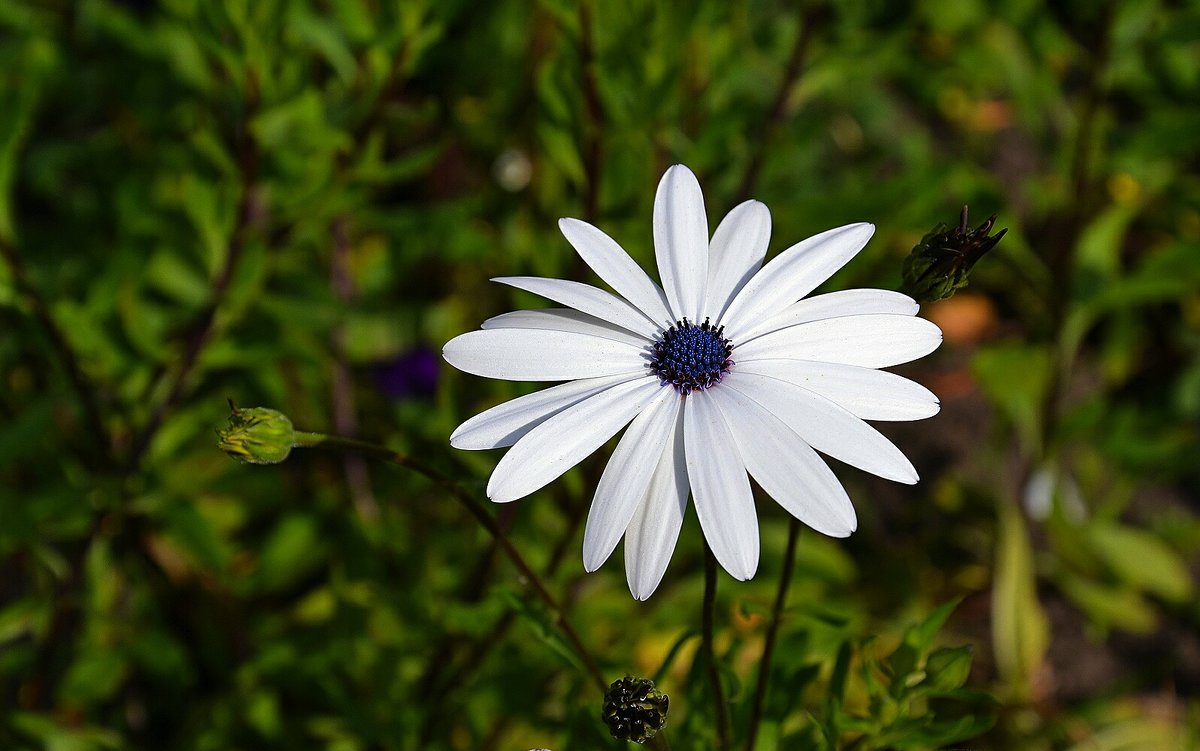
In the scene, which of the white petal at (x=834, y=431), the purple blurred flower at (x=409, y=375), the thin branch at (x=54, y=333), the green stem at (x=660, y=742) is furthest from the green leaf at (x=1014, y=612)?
the thin branch at (x=54, y=333)

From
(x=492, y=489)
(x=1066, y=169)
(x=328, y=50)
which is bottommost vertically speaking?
(x=492, y=489)

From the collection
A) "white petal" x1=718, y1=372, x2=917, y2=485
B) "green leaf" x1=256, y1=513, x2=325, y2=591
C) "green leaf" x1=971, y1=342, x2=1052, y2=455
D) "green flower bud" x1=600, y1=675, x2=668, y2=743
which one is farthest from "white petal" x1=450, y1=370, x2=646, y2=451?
"green leaf" x1=971, y1=342, x2=1052, y2=455

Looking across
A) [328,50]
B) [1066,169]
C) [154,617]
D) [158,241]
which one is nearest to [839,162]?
[1066,169]

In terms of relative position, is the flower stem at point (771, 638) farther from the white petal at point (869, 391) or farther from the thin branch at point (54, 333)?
the thin branch at point (54, 333)

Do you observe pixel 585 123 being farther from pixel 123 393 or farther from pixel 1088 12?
pixel 1088 12

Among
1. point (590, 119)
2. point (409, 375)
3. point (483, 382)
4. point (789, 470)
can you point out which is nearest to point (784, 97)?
point (590, 119)

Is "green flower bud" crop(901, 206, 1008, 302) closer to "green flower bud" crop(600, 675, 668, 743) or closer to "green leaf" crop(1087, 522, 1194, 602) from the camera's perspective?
"green flower bud" crop(600, 675, 668, 743)
